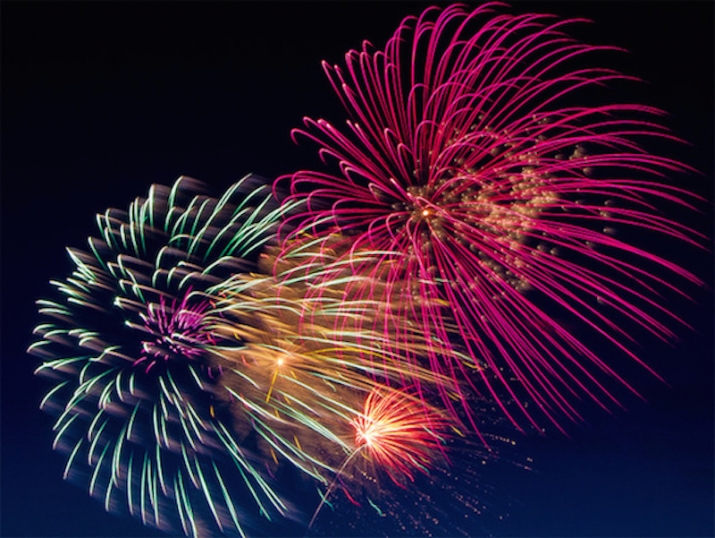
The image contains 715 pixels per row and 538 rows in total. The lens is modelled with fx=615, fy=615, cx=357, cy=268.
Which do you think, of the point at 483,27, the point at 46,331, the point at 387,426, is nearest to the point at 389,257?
the point at 387,426

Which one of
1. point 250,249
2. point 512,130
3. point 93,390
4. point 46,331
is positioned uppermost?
point 512,130

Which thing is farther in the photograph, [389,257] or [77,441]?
[77,441]

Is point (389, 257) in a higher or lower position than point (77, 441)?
higher

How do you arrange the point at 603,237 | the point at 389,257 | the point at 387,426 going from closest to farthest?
the point at 603,237
the point at 389,257
the point at 387,426

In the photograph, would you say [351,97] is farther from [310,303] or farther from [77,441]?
[77,441]

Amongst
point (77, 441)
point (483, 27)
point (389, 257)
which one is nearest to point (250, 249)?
point (389, 257)

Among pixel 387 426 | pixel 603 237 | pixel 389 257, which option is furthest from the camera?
pixel 387 426
